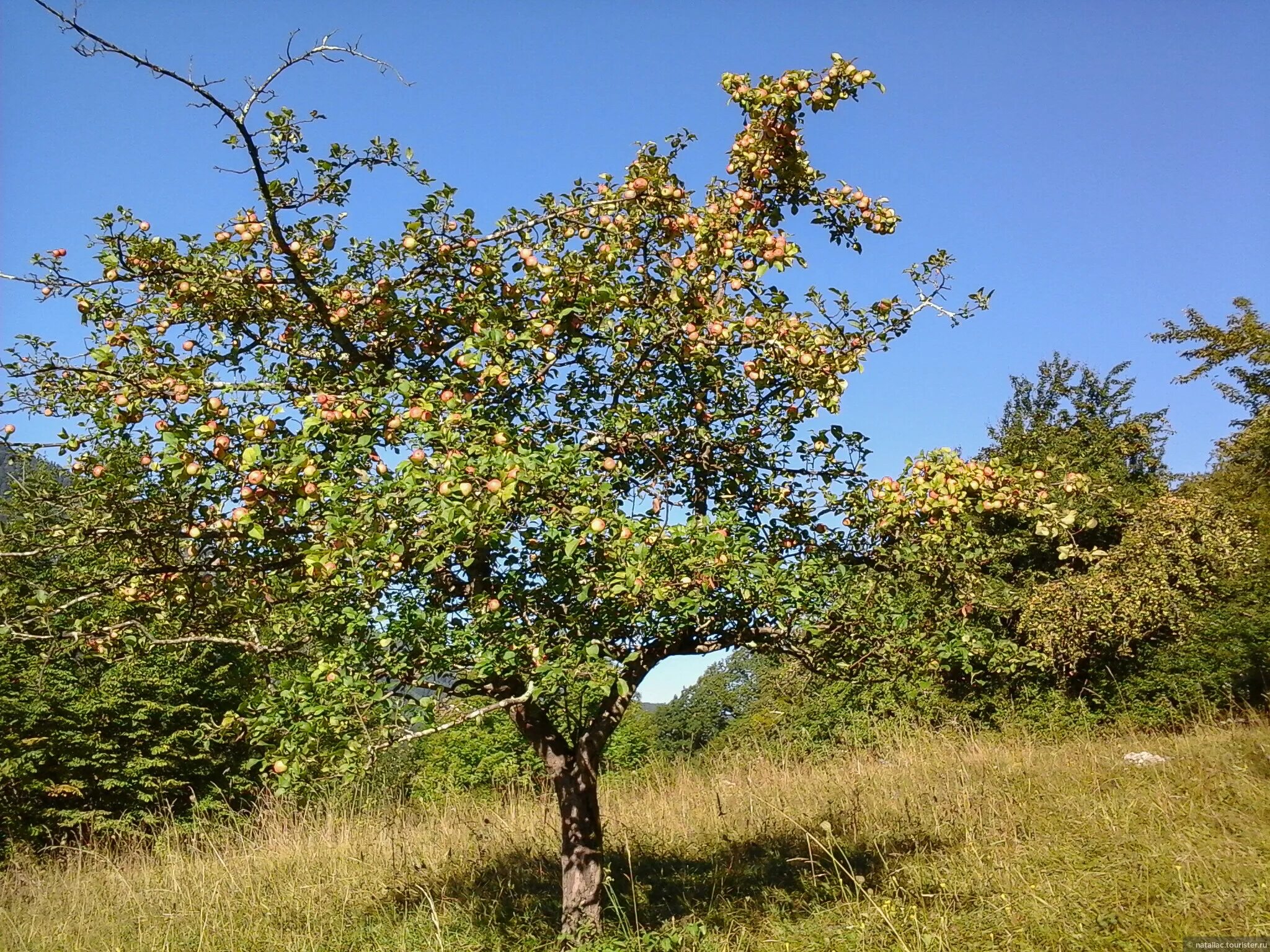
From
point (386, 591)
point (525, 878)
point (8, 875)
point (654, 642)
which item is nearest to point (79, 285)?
point (386, 591)

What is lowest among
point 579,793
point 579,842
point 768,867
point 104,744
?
point 768,867

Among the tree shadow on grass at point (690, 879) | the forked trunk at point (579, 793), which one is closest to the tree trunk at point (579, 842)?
the forked trunk at point (579, 793)

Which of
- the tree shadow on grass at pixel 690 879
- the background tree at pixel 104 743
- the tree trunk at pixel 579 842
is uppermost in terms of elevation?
the background tree at pixel 104 743

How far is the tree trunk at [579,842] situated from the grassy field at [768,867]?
151 mm

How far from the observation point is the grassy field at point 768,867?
422 cm

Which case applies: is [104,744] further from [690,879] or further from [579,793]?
[579,793]

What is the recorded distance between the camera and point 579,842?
4469 millimetres

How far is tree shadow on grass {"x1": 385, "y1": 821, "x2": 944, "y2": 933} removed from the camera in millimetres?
4871

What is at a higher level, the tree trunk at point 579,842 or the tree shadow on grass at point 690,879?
the tree trunk at point 579,842

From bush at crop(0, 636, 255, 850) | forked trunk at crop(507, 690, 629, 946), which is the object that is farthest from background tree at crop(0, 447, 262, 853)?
forked trunk at crop(507, 690, 629, 946)

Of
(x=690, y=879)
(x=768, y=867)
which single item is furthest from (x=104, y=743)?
(x=768, y=867)

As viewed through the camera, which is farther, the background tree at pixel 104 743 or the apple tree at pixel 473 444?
the background tree at pixel 104 743

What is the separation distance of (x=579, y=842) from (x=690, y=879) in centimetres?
150

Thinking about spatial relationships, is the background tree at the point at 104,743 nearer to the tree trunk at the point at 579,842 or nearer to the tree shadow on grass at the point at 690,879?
the tree shadow on grass at the point at 690,879
